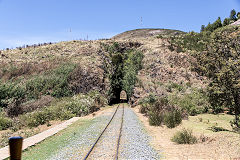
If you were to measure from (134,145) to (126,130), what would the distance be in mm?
3415

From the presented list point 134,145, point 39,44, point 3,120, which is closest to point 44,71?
point 3,120

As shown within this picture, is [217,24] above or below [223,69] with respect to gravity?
above

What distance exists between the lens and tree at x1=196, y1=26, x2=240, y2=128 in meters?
10.9

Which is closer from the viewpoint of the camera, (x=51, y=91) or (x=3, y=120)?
(x=3, y=120)

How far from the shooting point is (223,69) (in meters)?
10.9

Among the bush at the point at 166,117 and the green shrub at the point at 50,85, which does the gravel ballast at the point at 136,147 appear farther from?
the green shrub at the point at 50,85

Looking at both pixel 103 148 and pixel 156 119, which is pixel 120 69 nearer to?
pixel 156 119

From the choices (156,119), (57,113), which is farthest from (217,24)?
(57,113)

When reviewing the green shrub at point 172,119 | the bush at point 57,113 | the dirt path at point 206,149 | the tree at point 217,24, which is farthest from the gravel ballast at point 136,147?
the tree at point 217,24

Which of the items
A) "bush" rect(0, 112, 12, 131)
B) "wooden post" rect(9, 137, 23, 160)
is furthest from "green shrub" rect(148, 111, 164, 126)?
"wooden post" rect(9, 137, 23, 160)

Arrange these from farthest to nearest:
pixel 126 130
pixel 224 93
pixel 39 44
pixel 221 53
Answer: pixel 39 44
pixel 126 130
pixel 221 53
pixel 224 93

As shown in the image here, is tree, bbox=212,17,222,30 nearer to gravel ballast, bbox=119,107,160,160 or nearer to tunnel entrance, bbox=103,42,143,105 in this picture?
tunnel entrance, bbox=103,42,143,105

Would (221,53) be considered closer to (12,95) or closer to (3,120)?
(3,120)

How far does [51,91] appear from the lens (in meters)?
30.1
